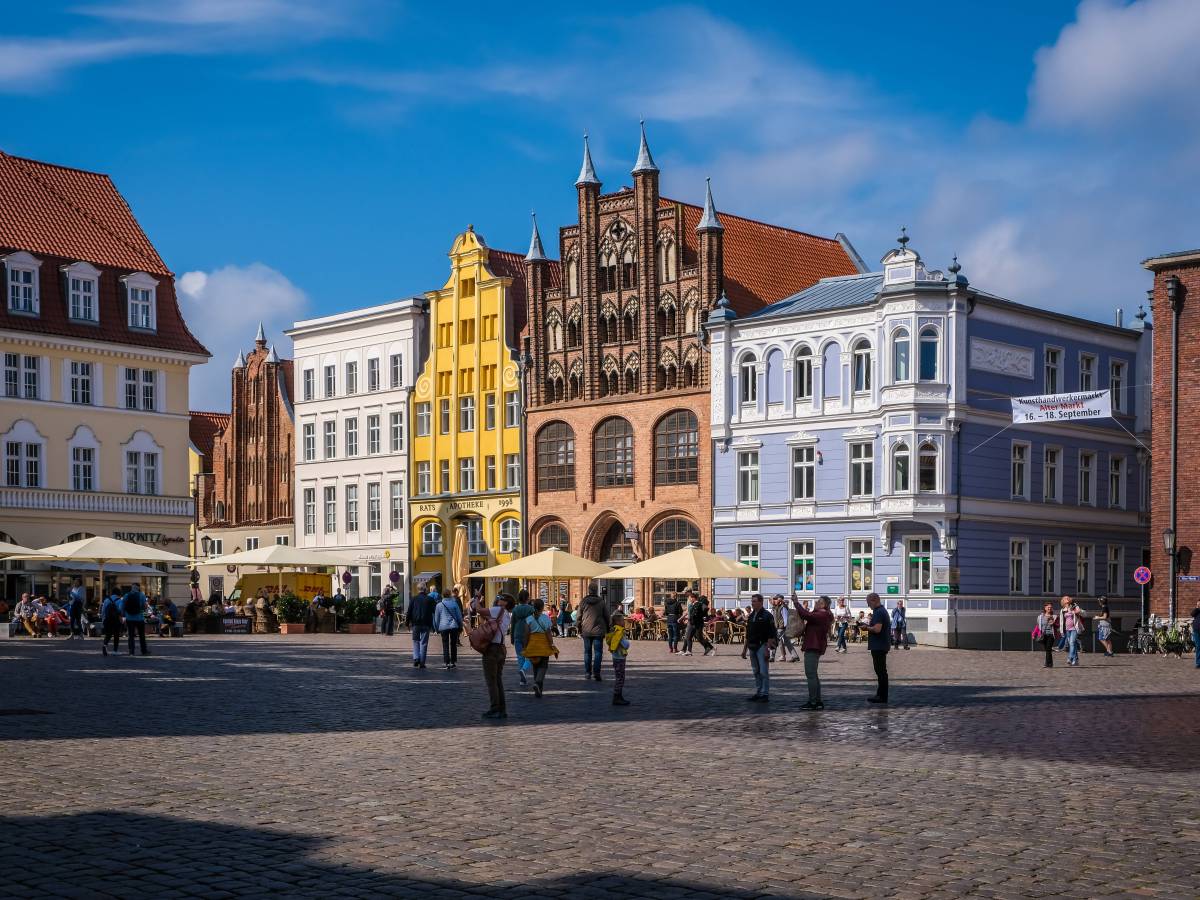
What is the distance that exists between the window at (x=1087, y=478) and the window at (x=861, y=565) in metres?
9.41

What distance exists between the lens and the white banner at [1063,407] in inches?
1794

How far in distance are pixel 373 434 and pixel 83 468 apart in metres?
18.5

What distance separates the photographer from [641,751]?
1689 centimetres

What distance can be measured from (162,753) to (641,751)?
16.0ft

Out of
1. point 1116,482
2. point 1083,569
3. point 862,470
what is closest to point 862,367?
point 862,470

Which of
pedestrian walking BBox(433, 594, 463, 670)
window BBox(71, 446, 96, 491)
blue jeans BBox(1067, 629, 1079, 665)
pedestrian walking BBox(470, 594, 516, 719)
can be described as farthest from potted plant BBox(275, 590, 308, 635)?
pedestrian walking BBox(470, 594, 516, 719)

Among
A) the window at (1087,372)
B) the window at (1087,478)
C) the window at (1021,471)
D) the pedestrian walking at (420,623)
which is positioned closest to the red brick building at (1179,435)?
the window at (1021,471)

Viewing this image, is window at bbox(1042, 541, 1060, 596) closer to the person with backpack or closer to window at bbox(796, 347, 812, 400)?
window at bbox(796, 347, 812, 400)

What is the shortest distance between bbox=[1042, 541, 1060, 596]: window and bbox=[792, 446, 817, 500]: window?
8425 millimetres

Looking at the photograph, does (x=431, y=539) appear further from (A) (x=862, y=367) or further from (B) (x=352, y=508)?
Answer: (A) (x=862, y=367)

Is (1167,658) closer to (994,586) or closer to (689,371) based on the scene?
(994,586)

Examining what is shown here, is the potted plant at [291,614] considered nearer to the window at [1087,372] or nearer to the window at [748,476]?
the window at [748,476]

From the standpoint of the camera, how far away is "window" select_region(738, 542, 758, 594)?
5756cm

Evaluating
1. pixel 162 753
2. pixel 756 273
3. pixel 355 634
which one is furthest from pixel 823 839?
pixel 756 273
